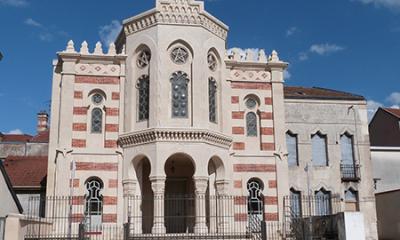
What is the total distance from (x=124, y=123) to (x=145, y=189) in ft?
10.6

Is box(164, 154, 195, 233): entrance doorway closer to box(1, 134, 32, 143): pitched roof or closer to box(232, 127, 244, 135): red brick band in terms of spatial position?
box(232, 127, 244, 135): red brick band

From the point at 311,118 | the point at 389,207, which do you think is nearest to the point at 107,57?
the point at 311,118

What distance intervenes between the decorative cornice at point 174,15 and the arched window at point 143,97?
245 cm

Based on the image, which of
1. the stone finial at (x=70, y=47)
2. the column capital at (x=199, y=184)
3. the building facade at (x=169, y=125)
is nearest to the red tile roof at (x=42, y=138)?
the building facade at (x=169, y=125)

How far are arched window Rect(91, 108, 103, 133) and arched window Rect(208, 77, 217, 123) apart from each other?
5.05m

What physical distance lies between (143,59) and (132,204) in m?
6.64

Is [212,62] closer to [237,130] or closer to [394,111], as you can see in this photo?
[237,130]

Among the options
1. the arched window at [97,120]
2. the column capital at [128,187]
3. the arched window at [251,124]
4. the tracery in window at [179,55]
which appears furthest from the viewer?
the arched window at [251,124]

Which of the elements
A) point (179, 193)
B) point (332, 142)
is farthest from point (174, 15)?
point (332, 142)

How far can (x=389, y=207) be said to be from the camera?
2856 centimetres

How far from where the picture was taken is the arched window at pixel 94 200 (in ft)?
73.8

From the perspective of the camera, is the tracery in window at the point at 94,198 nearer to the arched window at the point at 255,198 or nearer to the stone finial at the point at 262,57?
the arched window at the point at 255,198

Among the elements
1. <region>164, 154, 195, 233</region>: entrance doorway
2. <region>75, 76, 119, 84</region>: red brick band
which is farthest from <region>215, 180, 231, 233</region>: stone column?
<region>75, 76, 119, 84</region>: red brick band

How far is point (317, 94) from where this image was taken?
95.0 feet
